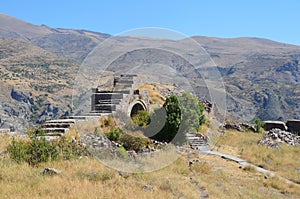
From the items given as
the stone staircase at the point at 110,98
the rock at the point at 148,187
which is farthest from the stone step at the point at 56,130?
the rock at the point at 148,187

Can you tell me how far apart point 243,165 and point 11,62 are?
4617 inches

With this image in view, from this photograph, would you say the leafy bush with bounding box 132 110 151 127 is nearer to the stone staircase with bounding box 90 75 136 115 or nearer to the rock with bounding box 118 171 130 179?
the stone staircase with bounding box 90 75 136 115

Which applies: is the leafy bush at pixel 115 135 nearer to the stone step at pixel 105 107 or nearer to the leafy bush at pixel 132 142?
the leafy bush at pixel 132 142

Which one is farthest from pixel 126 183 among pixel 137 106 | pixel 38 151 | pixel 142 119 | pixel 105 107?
pixel 137 106

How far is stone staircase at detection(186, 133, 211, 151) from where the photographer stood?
59.2 ft

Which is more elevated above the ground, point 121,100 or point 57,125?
point 121,100

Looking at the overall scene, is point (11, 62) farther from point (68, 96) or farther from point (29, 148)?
point (29, 148)

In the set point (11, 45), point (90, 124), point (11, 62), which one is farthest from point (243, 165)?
point (11, 45)

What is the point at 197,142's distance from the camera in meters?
18.9

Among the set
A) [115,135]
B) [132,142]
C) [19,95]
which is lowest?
[19,95]

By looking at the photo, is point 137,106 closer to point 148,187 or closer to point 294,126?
point 148,187

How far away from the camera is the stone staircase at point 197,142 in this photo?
59.2 feet

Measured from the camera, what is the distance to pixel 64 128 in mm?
13008

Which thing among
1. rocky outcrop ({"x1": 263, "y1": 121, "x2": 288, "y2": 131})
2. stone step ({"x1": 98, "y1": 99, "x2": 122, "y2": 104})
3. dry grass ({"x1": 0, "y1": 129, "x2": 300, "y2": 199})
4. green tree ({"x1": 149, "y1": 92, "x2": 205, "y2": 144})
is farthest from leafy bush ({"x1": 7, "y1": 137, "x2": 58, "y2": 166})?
rocky outcrop ({"x1": 263, "y1": 121, "x2": 288, "y2": 131})
